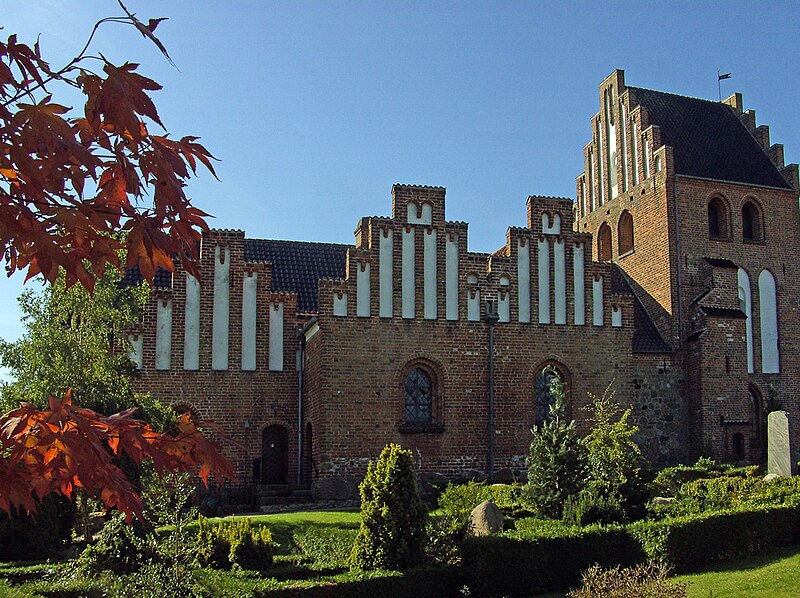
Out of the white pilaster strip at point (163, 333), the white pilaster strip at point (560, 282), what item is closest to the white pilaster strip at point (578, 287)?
the white pilaster strip at point (560, 282)

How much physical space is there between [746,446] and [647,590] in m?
19.6

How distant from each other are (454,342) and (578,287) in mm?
4280

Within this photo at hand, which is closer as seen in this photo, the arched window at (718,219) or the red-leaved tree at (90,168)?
the red-leaved tree at (90,168)

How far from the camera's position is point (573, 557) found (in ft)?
42.6

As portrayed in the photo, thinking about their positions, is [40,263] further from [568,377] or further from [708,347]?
[708,347]

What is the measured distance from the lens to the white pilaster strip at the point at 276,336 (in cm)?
2328

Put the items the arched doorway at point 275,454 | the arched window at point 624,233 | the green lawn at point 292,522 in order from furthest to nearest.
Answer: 1. the arched window at point 624,233
2. the arched doorway at point 275,454
3. the green lawn at point 292,522

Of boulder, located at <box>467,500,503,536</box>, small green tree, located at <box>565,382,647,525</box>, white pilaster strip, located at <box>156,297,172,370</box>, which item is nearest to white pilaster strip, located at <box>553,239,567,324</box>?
Answer: small green tree, located at <box>565,382,647,525</box>

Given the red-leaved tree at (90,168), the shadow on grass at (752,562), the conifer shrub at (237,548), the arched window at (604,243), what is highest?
the arched window at (604,243)

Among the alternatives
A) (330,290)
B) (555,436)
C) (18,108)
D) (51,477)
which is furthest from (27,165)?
(330,290)

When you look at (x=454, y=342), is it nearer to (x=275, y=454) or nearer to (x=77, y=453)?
(x=275, y=454)

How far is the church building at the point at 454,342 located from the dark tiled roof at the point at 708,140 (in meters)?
0.81

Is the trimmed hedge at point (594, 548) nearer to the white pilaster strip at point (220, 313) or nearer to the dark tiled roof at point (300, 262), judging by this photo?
the white pilaster strip at point (220, 313)

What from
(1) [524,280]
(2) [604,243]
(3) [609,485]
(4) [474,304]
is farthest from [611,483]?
(2) [604,243]
